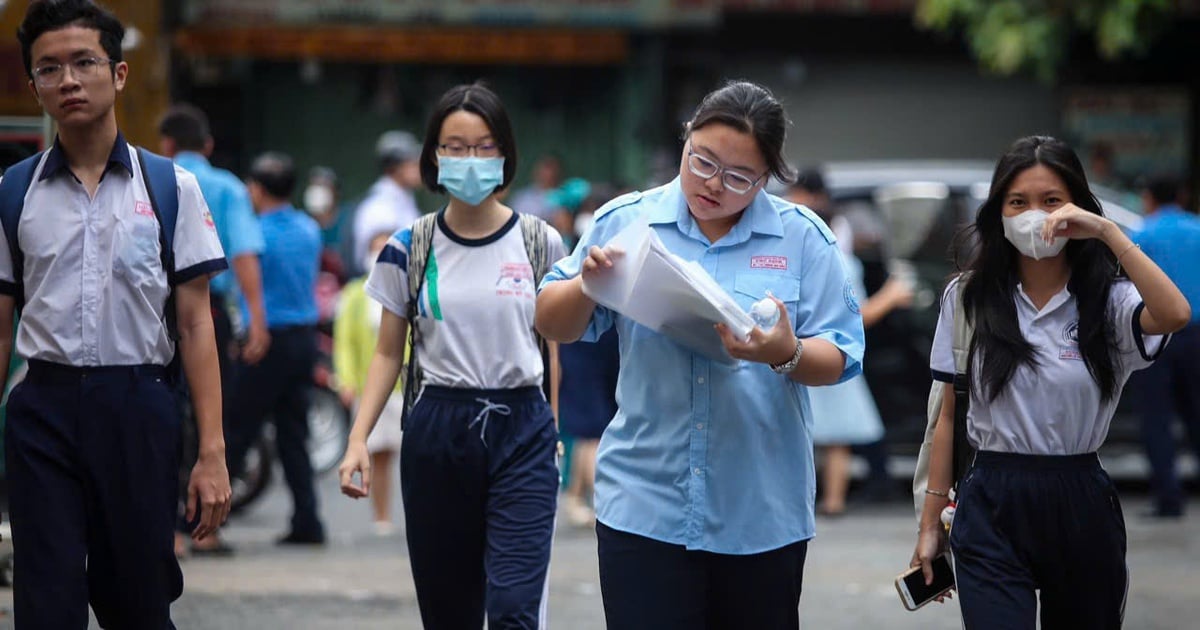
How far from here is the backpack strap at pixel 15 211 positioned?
4.73 metres

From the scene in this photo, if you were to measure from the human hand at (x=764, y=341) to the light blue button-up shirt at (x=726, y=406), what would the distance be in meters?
0.24

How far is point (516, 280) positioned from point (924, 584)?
1.67m

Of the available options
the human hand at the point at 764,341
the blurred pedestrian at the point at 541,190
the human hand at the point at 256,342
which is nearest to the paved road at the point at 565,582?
the human hand at the point at 256,342

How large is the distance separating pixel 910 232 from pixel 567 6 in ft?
27.6

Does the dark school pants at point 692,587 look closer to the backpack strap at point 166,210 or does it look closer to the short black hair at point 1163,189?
the backpack strap at point 166,210

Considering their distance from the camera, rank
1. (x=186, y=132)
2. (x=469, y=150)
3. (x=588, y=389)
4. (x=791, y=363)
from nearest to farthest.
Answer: (x=791, y=363) < (x=469, y=150) < (x=186, y=132) < (x=588, y=389)

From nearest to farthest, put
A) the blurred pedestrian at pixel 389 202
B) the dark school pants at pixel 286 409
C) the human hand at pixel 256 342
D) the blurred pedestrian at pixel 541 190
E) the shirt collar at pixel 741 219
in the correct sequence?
the shirt collar at pixel 741 219
the human hand at pixel 256 342
the dark school pants at pixel 286 409
the blurred pedestrian at pixel 389 202
the blurred pedestrian at pixel 541 190

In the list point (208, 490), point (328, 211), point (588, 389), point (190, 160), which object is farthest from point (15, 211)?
point (328, 211)

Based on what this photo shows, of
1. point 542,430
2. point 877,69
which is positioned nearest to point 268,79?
point 877,69

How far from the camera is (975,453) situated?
4.85 metres

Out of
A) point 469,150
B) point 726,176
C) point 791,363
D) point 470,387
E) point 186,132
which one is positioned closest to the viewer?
point 791,363

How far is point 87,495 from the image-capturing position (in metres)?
4.70

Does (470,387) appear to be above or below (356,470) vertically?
above

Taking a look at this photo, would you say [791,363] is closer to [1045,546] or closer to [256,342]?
[1045,546]
